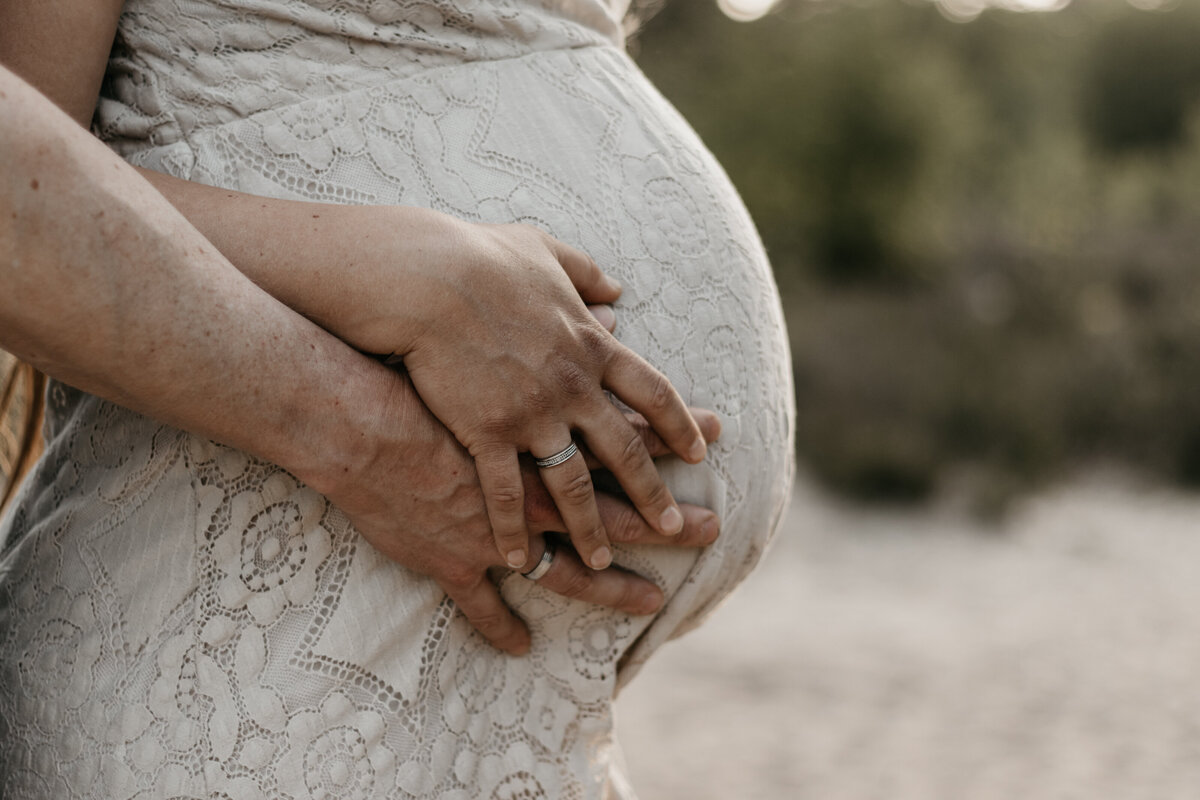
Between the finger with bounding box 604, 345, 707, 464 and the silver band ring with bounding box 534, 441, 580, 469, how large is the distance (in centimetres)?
7

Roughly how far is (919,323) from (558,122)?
7447mm

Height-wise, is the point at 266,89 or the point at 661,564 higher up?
the point at 266,89

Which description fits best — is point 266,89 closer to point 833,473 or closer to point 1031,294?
point 833,473

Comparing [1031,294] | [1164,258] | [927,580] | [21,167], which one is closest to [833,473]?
[927,580]

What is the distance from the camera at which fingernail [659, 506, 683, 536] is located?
969 millimetres

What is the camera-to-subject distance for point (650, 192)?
1.08 meters

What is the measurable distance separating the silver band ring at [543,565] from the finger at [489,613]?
0.04 meters

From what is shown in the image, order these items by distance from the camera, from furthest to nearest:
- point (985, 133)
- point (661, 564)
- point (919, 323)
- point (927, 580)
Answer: point (985, 133), point (919, 323), point (927, 580), point (661, 564)

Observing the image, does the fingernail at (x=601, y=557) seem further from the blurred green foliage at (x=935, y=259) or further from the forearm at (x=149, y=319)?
the blurred green foliage at (x=935, y=259)

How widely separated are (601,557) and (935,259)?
354 inches

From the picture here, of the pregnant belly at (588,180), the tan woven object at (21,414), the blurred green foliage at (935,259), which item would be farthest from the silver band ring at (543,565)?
the blurred green foliage at (935,259)

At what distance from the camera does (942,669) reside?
15.9 feet

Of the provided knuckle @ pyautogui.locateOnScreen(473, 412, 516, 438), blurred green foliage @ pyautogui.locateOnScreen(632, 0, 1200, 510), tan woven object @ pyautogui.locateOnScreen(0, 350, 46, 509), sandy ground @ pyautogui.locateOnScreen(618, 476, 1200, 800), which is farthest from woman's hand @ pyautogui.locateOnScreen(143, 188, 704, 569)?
blurred green foliage @ pyautogui.locateOnScreen(632, 0, 1200, 510)

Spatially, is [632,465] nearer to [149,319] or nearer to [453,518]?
[453,518]
